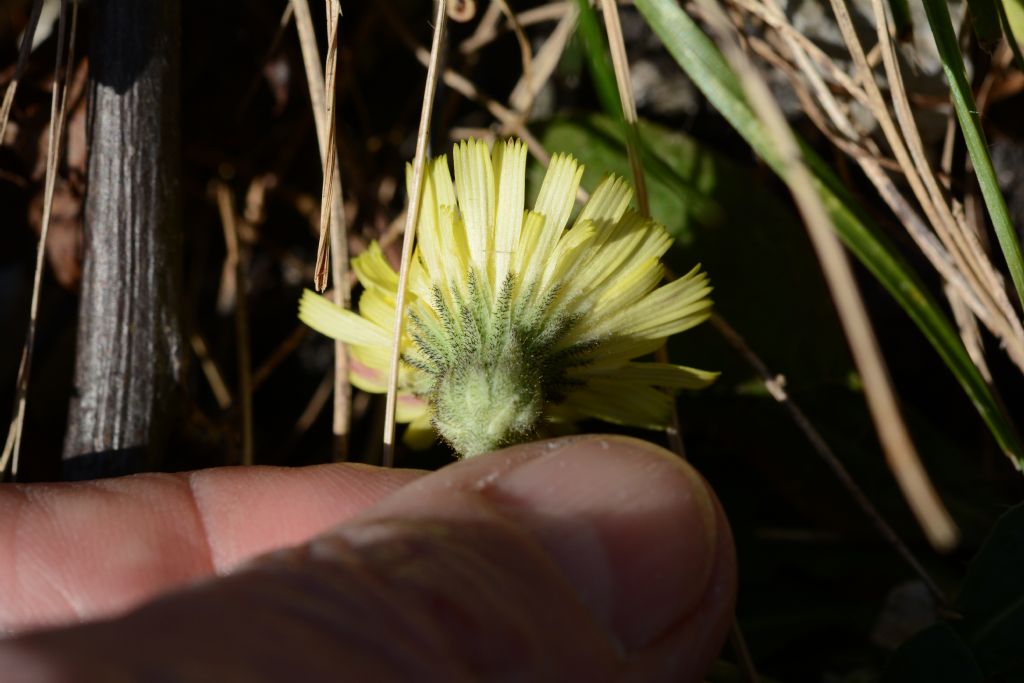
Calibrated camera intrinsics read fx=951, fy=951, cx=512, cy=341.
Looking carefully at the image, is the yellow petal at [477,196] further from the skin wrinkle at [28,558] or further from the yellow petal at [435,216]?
the skin wrinkle at [28,558]

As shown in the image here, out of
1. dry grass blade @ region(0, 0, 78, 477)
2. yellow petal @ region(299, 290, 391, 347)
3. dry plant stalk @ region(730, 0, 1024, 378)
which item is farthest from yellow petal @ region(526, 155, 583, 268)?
dry grass blade @ region(0, 0, 78, 477)

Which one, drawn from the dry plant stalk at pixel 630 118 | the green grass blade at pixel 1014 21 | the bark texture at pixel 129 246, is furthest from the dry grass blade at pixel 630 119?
the bark texture at pixel 129 246

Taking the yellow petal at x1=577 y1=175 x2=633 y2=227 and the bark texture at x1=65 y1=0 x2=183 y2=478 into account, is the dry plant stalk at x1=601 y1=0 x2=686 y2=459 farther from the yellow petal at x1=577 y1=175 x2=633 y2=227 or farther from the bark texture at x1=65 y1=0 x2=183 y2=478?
the bark texture at x1=65 y1=0 x2=183 y2=478

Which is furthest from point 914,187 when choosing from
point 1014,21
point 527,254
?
point 527,254

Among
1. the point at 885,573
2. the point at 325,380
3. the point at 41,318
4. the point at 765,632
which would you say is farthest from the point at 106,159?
the point at 885,573

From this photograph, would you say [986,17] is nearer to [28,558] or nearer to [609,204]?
[609,204]

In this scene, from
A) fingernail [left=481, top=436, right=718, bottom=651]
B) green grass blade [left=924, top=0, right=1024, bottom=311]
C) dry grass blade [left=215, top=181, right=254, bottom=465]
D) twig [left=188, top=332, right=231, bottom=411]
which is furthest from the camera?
twig [left=188, top=332, right=231, bottom=411]

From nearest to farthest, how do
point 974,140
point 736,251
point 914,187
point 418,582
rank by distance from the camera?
point 418,582 < point 974,140 < point 914,187 < point 736,251
